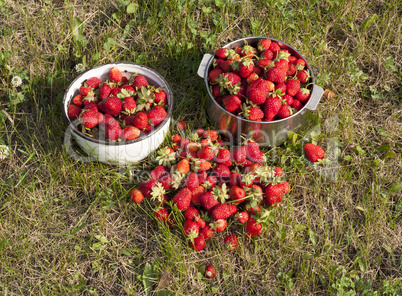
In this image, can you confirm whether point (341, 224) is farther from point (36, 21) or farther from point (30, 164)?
point (36, 21)

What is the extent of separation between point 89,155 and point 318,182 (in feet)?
4.79

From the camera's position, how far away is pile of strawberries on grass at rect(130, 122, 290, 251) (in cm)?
238

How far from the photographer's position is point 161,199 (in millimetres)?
2418

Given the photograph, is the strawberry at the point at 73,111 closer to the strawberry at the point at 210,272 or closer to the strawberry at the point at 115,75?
the strawberry at the point at 115,75

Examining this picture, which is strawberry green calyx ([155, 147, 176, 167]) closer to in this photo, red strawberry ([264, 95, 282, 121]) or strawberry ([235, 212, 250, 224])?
strawberry ([235, 212, 250, 224])

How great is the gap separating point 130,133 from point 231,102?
2.14 feet

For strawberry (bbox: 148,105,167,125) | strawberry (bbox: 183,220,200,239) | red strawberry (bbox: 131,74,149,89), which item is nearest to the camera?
strawberry (bbox: 183,220,200,239)

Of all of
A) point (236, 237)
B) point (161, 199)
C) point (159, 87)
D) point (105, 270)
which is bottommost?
point (105, 270)

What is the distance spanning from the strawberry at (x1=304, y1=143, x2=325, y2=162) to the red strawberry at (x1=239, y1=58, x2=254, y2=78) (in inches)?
25.1

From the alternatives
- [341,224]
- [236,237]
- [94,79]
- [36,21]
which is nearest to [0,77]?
[36,21]

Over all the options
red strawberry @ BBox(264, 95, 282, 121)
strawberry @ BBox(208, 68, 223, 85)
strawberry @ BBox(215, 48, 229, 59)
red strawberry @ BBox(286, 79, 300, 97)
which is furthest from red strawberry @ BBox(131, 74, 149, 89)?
red strawberry @ BBox(286, 79, 300, 97)

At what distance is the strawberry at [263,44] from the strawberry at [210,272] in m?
1.46

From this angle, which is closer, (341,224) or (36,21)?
(341,224)

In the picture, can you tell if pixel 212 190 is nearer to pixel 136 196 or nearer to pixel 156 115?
pixel 136 196
